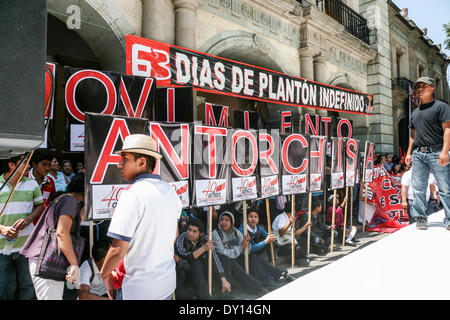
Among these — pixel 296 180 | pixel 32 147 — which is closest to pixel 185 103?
pixel 296 180

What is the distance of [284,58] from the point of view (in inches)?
382

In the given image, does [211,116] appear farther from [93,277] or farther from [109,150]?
[93,277]

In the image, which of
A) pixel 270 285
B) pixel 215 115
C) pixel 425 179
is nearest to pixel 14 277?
pixel 270 285

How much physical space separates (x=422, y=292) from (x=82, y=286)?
3.10 m

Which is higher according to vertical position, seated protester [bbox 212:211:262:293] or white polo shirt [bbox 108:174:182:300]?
white polo shirt [bbox 108:174:182:300]

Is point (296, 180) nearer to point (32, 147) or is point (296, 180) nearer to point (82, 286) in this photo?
point (82, 286)

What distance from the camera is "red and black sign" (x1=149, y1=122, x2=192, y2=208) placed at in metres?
3.94

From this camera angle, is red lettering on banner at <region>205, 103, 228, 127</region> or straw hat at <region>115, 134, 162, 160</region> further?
red lettering on banner at <region>205, 103, 228, 127</region>

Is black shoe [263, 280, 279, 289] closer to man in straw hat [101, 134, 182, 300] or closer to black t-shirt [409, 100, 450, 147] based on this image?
black t-shirt [409, 100, 450, 147]

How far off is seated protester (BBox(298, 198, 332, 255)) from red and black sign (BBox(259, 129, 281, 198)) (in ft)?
5.49

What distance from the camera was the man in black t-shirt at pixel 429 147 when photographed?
3508 millimetres

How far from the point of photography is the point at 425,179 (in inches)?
148

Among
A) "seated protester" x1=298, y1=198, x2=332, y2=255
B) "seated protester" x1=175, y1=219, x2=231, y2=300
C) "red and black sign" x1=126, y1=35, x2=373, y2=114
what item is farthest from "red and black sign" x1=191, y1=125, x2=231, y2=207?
"seated protester" x1=298, y1=198, x2=332, y2=255

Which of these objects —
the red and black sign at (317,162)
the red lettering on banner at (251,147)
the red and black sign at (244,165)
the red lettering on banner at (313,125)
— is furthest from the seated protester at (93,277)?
the red lettering on banner at (313,125)
